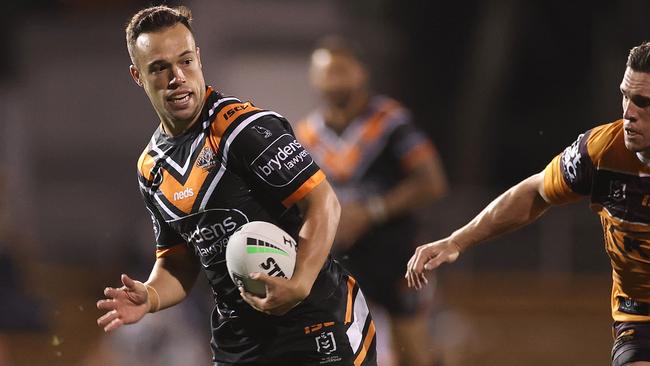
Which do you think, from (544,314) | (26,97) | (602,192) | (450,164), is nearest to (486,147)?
(450,164)

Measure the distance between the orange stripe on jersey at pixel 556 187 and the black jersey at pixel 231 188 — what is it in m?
0.93

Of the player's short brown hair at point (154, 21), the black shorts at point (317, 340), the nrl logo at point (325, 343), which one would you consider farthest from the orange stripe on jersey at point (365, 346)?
the player's short brown hair at point (154, 21)

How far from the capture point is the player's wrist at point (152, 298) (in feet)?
13.2

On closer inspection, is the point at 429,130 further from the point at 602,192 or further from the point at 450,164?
the point at 602,192

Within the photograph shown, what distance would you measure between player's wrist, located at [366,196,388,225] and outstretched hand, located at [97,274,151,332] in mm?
3195

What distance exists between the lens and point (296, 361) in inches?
152

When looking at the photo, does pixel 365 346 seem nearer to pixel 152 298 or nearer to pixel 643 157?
pixel 152 298

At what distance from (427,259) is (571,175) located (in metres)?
0.66

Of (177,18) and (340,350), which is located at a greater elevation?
(177,18)

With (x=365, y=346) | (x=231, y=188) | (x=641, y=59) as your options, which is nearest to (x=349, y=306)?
(x=365, y=346)

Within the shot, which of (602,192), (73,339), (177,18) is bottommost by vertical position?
(73,339)

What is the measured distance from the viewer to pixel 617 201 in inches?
160

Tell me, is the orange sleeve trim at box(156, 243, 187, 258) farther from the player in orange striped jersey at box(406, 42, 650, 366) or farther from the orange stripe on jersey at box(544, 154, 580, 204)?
the orange stripe on jersey at box(544, 154, 580, 204)

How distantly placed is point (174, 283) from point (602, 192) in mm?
1744
